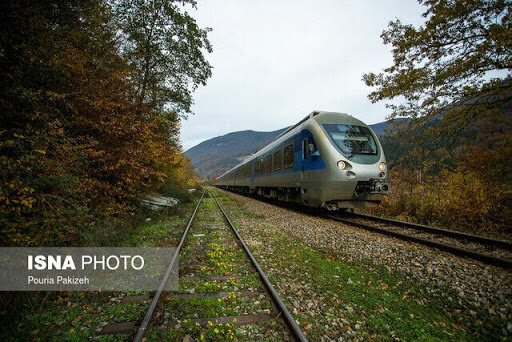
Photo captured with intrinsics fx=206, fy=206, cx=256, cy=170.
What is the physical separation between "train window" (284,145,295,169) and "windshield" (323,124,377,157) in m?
2.20

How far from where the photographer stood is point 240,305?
2.63m

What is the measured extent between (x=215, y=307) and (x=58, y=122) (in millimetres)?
3962

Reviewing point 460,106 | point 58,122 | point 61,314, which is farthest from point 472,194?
point 58,122

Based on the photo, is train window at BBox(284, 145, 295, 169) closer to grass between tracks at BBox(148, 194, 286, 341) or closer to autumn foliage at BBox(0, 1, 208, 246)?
grass between tracks at BBox(148, 194, 286, 341)

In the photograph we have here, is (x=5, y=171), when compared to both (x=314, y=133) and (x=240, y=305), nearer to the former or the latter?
(x=240, y=305)

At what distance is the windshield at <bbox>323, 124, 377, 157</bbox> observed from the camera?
6930 mm

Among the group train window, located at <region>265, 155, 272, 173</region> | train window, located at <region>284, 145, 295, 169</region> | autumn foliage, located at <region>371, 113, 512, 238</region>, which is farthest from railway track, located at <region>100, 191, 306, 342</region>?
train window, located at <region>265, 155, 272, 173</region>

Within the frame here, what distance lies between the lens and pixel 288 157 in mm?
9625

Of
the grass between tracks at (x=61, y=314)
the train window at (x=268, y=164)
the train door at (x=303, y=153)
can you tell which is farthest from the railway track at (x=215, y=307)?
the train window at (x=268, y=164)

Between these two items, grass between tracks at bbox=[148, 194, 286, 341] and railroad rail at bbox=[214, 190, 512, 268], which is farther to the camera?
railroad rail at bbox=[214, 190, 512, 268]

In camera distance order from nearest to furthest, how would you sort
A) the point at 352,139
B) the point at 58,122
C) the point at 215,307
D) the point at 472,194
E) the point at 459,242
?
1. the point at 215,307
2. the point at 58,122
3. the point at 459,242
4. the point at 472,194
5. the point at 352,139

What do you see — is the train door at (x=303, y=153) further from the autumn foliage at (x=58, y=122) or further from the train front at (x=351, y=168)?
the autumn foliage at (x=58, y=122)

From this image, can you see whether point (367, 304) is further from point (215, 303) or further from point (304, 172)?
point (304, 172)

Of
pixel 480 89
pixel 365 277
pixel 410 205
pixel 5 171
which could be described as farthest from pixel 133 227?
pixel 480 89
